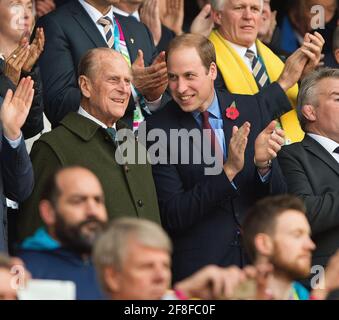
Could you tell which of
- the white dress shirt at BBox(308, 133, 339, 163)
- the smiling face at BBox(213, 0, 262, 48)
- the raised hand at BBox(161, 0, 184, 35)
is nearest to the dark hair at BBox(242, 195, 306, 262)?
the white dress shirt at BBox(308, 133, 339, 163)

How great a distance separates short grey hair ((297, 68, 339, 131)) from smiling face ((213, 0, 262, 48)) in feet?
2.14

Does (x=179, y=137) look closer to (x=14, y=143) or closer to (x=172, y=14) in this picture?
(x=14, y=143)

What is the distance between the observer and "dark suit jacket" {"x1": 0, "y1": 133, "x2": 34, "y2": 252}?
23.6 ft

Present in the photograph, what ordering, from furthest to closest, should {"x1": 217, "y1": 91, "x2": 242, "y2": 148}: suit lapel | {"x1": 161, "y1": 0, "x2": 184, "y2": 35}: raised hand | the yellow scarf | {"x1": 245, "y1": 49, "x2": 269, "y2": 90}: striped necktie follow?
{"x1": 161, "y1": 0, "x2": 184, "y2": 35}: raised hand → {"x1": 245, "y1": 49, "x2": 269, "y2": 90}: striped necktie → the yellow scarf → {"x1": 217, "y1": 91, "x2": 242, "y2": 148}: suit lapel

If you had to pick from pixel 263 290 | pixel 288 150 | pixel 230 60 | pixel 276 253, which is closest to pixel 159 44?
pixel 230 60

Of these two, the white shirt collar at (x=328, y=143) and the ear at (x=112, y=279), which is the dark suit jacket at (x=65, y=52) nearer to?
the white shirt collar at (x=328, y=143)

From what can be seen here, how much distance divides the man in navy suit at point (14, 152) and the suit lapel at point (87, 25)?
1.04 m

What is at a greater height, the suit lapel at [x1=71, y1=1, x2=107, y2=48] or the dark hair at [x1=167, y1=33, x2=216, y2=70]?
the suit lapel at [x1=71, y1=1, x2=107, y2=48]

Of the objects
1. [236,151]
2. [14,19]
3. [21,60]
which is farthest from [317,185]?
[14,19]

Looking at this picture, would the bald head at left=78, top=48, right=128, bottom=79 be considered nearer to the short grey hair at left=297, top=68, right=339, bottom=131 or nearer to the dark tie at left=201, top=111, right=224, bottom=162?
the dark tie at left=201, top=111, right=224, bottom=162

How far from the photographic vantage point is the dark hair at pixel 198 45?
320 inches

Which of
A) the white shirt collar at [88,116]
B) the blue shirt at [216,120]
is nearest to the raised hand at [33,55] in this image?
the white shirt collar at [88,116]
